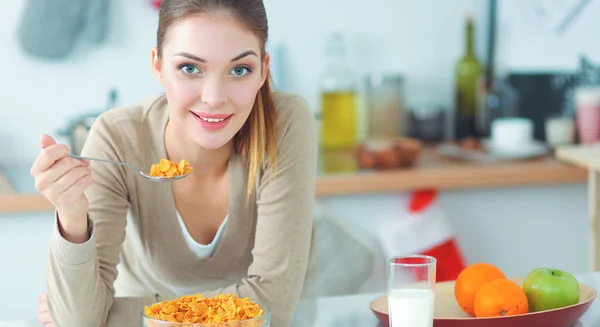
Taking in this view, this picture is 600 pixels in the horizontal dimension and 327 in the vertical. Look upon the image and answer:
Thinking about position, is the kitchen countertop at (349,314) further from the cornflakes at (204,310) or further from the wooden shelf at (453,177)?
the wooden shelf at (453,177)

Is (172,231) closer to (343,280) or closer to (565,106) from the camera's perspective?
(343,280)

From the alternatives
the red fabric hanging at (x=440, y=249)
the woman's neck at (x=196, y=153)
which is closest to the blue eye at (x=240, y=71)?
the woman's neck at (x=196, y=153)

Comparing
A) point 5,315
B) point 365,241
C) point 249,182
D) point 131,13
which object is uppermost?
point 131,13

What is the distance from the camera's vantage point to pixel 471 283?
1221mm

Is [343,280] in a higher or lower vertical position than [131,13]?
lower

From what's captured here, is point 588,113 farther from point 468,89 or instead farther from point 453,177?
point 453,177

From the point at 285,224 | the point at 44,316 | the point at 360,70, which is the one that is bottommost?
the point at 44,316

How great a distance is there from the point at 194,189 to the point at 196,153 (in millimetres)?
67

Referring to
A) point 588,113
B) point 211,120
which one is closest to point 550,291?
point 211,120

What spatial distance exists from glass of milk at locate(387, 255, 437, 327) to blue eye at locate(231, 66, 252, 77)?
15.8 inches

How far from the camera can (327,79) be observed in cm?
296

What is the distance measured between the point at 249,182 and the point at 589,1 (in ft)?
6.07

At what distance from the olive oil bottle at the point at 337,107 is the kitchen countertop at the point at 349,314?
158cm

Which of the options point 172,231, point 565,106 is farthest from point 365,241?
point 172,231
